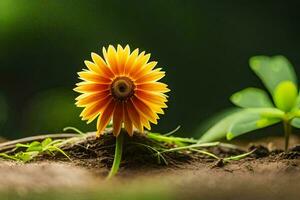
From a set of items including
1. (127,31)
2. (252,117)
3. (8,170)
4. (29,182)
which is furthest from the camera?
(127,31)

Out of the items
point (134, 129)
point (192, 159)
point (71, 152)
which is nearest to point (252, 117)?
point (192, 159)

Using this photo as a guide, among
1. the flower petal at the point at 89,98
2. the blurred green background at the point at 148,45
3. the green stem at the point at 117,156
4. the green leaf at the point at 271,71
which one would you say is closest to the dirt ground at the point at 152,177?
the green stem at the point at 117,156

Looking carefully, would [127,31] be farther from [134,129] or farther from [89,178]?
[89,178]

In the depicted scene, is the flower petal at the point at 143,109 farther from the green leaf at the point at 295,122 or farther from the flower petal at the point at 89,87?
the green leaf at the point at 295,122

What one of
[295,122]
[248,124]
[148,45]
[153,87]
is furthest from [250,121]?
[148,45]

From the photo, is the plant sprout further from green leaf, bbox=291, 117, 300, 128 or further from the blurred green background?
the blurred green background

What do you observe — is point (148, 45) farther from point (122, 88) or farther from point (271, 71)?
point (122, 88)
